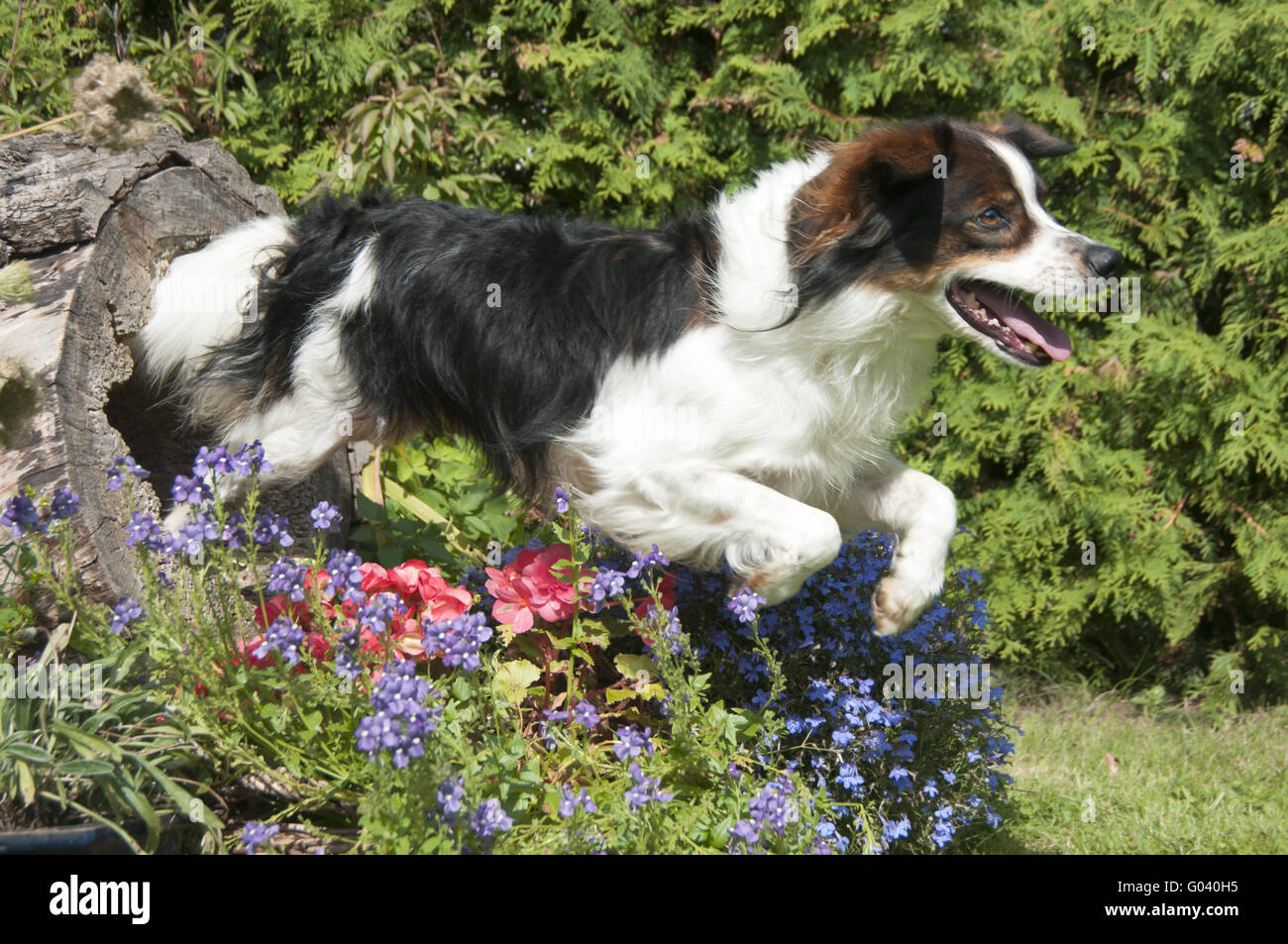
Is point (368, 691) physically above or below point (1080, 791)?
above

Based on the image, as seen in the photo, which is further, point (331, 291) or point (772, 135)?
point (772, 135)

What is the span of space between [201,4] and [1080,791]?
4.95 meters

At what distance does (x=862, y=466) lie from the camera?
349 cm

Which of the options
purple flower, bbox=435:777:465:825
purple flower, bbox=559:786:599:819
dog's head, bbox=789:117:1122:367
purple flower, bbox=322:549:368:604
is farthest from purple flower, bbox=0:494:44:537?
dog's head, bbox=789:117:1122:367

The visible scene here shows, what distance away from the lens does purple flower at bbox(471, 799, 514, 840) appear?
239cm

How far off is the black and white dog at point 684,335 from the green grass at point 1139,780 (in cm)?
112

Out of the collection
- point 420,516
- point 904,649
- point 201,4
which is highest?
point 201,4

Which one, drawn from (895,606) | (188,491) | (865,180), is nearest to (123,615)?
(188,491)

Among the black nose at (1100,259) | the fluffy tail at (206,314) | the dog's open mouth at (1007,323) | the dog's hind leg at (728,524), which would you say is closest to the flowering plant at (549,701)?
the dog's hind leg at (728,524)

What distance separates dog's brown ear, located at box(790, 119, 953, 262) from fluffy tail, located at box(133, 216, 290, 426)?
6.00 ft

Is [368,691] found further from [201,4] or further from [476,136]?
[201,4]

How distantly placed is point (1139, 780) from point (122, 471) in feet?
→ 11.4

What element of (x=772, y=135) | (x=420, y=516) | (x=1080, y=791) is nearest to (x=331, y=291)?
(x=420, y=516)

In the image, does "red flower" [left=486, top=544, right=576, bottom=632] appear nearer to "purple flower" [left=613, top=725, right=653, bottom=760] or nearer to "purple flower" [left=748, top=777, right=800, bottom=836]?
"purple flower" [left=613, top=725, right=653, bottom=760]
